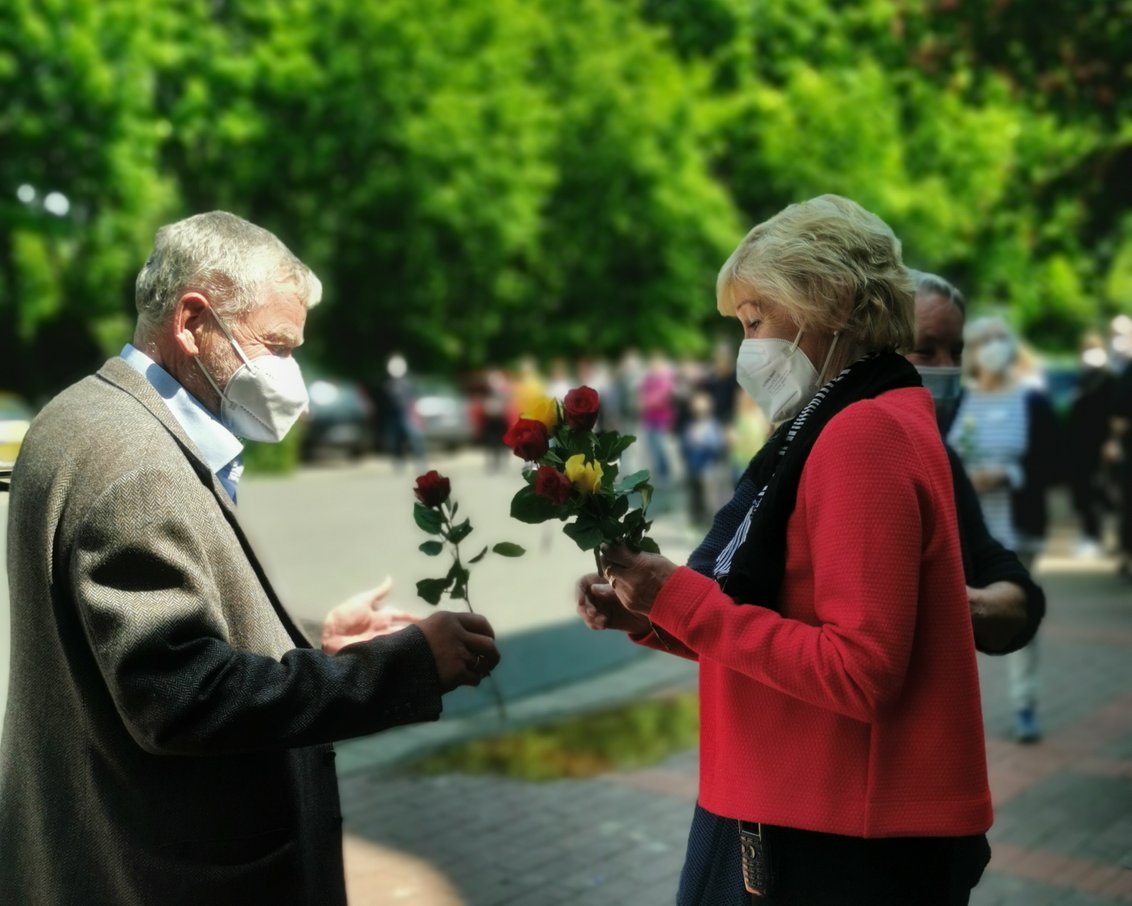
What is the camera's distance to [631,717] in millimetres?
7211

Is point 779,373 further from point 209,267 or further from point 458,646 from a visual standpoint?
point 209,267

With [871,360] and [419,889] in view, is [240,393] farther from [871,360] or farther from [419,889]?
[419,889]

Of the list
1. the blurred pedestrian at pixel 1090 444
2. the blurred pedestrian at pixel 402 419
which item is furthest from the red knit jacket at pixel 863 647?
the blurred pedestrian at pixel 402 419

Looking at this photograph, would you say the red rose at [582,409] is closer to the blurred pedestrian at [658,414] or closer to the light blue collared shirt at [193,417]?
the light blue collared shirt at [193,417]

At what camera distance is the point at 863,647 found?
1989 mm

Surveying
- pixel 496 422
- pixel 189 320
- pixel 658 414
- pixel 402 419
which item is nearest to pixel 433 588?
pixel 189 320

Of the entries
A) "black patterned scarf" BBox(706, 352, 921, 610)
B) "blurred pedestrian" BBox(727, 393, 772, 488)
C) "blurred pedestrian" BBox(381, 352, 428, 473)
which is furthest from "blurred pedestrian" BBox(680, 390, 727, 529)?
"black patterned scarf" BBox(706, 352, 921, 610)

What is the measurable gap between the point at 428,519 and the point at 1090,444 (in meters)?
11.4

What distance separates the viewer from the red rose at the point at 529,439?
2260 millimetres

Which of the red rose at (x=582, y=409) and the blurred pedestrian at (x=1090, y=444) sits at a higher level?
the red rose at (x=582, y=409)

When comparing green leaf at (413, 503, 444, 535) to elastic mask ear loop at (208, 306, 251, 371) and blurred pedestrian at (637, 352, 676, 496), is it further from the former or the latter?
blurred pedestrian at (637, 352, 676, 496)

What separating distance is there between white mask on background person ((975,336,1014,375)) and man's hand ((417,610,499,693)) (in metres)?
5.32

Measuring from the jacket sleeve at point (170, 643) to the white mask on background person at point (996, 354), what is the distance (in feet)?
18.4

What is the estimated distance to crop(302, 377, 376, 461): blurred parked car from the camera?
2631cm
